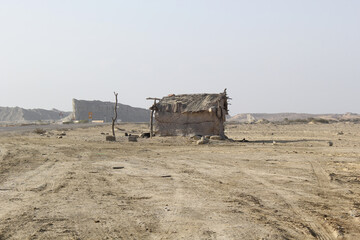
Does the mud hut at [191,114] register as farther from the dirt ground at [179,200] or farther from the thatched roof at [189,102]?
the dirt ground at [179,200]

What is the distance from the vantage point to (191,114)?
21875 millimetres

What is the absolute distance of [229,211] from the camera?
5617 millimetres

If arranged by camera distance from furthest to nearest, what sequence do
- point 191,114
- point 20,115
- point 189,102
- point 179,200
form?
point 20,115, point 189,102, point 191,114, point 179,200

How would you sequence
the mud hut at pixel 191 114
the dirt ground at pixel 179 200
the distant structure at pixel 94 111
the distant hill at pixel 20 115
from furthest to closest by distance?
the distant hill at pixel 20 115 → the distant structure at pixel 94 111 → the mud hut at pixel 191 114 → the dirt ground at pixel 179 200

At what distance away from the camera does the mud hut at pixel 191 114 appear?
21380 mm

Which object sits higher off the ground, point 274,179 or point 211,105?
point 211,105

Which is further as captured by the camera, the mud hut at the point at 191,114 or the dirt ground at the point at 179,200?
the mud hut at the point at 191,114

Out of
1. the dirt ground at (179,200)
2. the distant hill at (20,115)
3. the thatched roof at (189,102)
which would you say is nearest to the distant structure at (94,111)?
the distant hill at (20,115)

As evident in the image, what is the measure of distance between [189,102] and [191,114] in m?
0.81

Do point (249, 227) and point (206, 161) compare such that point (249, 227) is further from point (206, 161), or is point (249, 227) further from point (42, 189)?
point (206, 161)

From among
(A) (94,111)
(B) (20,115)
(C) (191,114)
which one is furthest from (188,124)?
(B) (20,115)

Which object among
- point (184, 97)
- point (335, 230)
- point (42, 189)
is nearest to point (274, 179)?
point (335, 230)

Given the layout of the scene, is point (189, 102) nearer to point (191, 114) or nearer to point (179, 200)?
point (191, 114)

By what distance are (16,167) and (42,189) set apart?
3.50 metres
